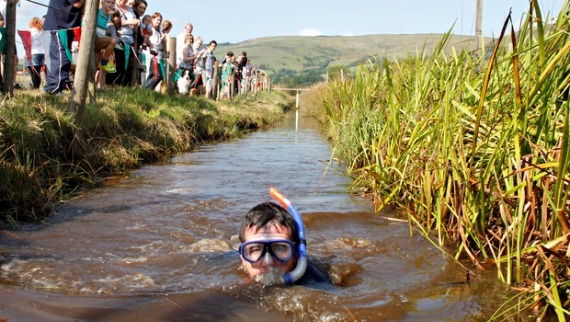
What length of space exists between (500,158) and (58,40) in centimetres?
662

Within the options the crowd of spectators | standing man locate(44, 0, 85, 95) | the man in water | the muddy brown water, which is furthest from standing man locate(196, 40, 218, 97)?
the man in water

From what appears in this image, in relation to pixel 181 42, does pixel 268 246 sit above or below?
below

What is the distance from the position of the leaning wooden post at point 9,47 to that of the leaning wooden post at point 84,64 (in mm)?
708

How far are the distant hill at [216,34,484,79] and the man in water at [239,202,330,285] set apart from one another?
411 feet

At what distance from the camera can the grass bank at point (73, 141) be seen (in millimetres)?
5191

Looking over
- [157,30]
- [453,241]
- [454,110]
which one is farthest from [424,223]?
[157,30]

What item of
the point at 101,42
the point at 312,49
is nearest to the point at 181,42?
the point at 101,42

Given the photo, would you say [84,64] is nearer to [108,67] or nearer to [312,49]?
[108,67]

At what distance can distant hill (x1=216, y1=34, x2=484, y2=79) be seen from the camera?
5551 inches

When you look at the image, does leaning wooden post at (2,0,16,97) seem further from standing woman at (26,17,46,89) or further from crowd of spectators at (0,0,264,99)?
standing woman at (26,17,46,89)

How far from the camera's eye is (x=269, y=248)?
3.62 meters

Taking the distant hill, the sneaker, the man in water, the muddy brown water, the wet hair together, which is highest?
the distant hill

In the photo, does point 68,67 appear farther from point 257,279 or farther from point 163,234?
point 257,279

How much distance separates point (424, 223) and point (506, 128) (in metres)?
1.54
